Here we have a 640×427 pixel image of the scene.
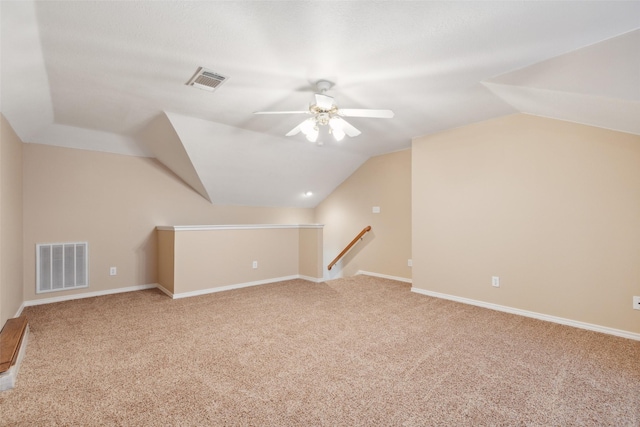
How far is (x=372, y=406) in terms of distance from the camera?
5.48ft

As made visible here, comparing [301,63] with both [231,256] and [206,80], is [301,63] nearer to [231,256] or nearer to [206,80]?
[206,80]

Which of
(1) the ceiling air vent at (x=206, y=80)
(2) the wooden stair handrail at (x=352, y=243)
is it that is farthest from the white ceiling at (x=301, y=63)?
(2) the wooden stair handrail at (x=352, y=243)

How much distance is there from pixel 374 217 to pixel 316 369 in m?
3.67

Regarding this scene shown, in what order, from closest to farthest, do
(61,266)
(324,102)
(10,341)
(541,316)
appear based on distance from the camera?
1. (10,341)
2. (324,102)
3. (541,316)
4. (61,266)

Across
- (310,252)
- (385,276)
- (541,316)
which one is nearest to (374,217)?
(385,276)

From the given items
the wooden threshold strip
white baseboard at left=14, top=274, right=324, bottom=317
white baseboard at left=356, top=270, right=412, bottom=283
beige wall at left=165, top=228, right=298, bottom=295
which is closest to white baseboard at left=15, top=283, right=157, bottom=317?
white baseboard at left=14, top=274, right=324, bottom=317

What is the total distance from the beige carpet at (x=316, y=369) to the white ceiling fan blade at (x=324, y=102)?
199 cm

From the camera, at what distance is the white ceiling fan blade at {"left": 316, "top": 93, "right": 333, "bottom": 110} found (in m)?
2.43

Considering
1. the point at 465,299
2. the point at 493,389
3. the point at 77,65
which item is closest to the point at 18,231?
the point at 77,65

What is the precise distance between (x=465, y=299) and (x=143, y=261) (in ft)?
14.8

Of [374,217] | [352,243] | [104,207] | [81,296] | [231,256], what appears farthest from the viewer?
[352,243]

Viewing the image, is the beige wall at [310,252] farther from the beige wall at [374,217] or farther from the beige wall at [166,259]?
the beige wall at [166,259]

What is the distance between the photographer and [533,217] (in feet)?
10.4

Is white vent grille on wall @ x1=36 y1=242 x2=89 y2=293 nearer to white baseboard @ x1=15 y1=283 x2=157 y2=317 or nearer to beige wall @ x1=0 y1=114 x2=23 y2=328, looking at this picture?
white baseboard @ x1=15 y1=283 x2=157 y2=317
